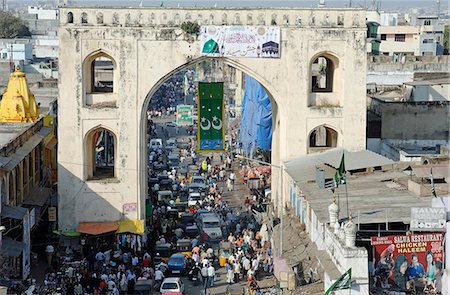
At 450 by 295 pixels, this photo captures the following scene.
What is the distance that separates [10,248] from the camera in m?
24.0

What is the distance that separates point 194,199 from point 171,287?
42.9 ft

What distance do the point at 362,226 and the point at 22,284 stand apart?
30.1ft

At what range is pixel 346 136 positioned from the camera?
3234cm

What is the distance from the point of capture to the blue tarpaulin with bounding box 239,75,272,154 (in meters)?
43.2

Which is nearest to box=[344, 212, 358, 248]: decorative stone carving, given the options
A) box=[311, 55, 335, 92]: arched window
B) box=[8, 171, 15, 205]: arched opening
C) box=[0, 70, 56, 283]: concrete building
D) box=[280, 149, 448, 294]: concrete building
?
box=[280, 149, 448, 294]: concrete building

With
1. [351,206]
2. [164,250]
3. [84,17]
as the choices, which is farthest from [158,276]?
[84,17]

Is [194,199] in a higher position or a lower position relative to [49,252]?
higher

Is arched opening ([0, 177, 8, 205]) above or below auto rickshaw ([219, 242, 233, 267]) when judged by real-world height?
above

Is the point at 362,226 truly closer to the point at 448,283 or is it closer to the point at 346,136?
the point at 448,283

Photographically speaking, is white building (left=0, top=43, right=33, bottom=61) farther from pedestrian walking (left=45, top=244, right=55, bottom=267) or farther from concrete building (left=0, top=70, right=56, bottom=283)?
pedestrian walking (left=45, top=244, right=55, bottom=267)

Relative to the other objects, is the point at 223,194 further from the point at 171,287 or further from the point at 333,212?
the point at 333,212

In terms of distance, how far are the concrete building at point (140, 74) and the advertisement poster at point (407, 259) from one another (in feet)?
42.0

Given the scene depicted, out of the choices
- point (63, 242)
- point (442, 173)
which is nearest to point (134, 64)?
point (63, 242)

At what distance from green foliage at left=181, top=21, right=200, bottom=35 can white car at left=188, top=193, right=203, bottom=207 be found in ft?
30.6
